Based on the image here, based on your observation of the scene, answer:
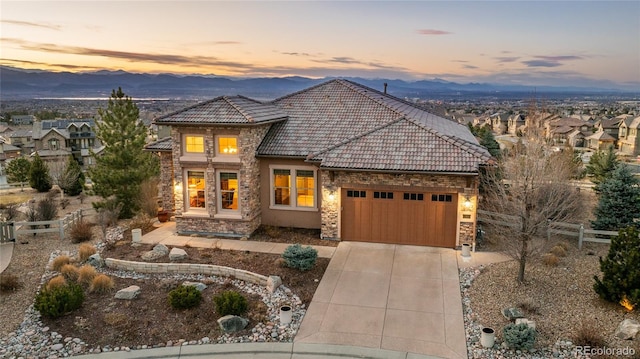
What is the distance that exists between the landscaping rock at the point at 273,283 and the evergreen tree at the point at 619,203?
13660mm

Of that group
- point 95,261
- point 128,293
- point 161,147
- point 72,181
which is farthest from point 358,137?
point 72,181

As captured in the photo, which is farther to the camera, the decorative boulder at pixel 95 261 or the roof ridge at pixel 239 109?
the roof ridge at pixel 239 109

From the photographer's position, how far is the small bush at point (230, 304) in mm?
10016

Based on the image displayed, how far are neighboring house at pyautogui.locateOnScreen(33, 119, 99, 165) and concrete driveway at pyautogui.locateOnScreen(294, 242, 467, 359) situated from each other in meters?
62.0

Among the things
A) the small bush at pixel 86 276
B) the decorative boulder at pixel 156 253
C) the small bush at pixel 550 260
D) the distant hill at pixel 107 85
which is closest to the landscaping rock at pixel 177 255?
the decorative boulder at pixel 156 253

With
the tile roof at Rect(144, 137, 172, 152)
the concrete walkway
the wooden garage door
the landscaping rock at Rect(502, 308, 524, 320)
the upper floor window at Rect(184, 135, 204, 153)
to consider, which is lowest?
the concrete walkway

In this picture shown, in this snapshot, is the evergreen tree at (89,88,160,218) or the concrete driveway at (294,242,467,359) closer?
the concrete driveway at (294,242,467,359)

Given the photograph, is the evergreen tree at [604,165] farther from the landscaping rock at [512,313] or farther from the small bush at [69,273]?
the small bush at [69,273]

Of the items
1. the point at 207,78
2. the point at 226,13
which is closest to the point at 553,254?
the point at 226,13

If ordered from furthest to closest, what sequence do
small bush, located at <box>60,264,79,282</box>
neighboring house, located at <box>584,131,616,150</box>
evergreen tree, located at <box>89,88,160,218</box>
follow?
neighboring house, located at <box>584,131,616,150</box> → evergreen tree, located at <box>89,88,160,218</box> → small bush, located at <box>60,264,79,282</box>

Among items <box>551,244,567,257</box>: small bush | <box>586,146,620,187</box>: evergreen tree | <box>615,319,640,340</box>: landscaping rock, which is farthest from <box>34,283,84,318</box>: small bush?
<box>586,146,620,187</box>: evergreen tree

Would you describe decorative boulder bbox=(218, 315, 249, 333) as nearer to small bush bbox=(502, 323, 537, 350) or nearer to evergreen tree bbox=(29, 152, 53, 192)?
small bush bbox=(502, 323, 537, 350)

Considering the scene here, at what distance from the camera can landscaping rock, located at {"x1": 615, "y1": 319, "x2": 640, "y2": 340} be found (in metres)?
8.71

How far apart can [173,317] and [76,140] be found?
225 feet
